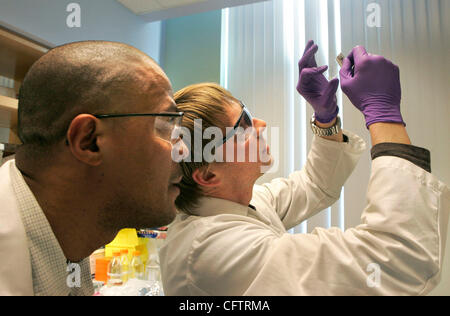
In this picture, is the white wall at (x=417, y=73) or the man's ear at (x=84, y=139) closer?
the man's ear at (x=84, y=139)

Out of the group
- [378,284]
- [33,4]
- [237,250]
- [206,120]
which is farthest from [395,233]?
[33,4]

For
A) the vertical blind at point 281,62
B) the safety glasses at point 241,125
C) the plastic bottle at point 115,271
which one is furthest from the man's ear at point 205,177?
the vertical blind at point 281,62

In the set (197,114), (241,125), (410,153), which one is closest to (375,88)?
(410,153)

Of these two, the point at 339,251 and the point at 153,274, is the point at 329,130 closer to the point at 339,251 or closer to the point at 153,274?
the point at 339,251

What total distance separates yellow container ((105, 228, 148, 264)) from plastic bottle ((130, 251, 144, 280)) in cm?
3

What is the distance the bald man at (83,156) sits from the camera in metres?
0.59

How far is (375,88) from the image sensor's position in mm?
832

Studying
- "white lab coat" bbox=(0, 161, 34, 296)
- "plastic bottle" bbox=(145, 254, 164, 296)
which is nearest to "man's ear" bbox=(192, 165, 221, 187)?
"white lab coat" bbox=(0, 161, 34, 296)

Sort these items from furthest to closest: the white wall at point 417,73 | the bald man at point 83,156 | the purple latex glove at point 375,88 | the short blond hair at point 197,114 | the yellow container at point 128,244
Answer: the white wall at point 417,73, the yellow container at point 128,244, the short blond hair at point 197,114, the purple latex glove at point 375,88, the bald man at point 83,156

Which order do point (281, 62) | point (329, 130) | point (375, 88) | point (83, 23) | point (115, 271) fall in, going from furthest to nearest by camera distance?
1. point (281, 62)
2. point (83, 23)
3. point (115, 271)
4. point (329, 130)
5. point (375, 88)

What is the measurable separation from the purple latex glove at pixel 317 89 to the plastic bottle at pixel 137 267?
149cm

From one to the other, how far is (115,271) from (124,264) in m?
0.07

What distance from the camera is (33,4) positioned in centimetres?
168

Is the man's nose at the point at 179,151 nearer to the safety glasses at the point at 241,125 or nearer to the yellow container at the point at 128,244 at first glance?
the safety glasses at the point at 241,125
